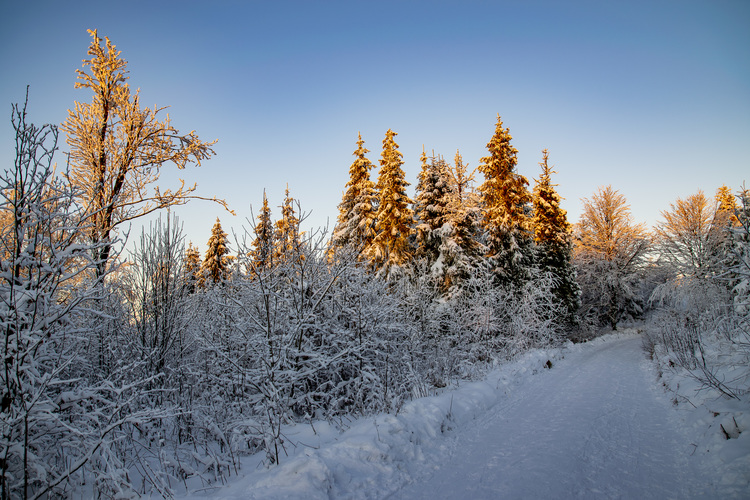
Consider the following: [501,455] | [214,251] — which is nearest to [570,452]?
[501,455]

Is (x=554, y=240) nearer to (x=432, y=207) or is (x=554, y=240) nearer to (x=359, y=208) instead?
(x=432, y=207)

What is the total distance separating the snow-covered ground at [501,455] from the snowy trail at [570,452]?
2cm

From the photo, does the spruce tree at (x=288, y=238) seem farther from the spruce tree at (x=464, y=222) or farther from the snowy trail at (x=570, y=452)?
the spruce tree at (x=464, y=222)

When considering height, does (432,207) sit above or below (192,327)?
above

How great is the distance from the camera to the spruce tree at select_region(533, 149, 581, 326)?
2183cm

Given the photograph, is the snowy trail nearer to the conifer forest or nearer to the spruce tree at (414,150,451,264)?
the conifer forest

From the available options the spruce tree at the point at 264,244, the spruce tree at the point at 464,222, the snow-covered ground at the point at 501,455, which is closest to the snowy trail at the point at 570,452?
the snow-covered ground at the point at 501,455

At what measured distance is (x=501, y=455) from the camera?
15.8ft

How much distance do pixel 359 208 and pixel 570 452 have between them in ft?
52.6

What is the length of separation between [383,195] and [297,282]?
12.5 metres

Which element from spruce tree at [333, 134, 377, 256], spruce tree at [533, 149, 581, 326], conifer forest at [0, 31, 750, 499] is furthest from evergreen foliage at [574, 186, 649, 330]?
spruce tree at [333, 134, 377, 256]

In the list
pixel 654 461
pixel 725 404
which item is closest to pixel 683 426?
pixel 725 404

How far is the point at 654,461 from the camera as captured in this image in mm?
4613

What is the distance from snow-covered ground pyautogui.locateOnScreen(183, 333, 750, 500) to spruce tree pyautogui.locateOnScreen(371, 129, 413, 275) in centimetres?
1094
